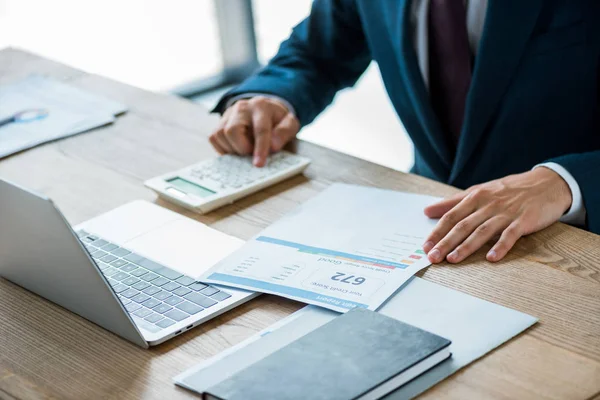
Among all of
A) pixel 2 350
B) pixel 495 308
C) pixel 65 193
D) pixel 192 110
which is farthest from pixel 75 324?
pixel 192 110

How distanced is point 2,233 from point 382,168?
656 millimetres

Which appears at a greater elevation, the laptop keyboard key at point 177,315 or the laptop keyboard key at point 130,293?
the laptop keyboard key at point 130,293

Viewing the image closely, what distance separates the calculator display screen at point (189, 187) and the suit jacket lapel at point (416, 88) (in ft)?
1.73

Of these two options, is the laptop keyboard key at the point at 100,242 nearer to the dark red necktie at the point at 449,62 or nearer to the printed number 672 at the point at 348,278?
the printed number 672 at the point at 348,278

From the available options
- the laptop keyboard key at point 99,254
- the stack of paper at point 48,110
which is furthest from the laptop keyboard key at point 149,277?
the stack of paper at point 48,110

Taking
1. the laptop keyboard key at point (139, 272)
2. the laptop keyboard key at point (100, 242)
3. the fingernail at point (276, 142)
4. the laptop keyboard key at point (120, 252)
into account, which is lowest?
the laptop keyboard key at point (139, 272)

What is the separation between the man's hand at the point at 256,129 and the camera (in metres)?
1.56

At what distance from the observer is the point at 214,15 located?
443cm

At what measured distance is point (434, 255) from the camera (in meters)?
1.18

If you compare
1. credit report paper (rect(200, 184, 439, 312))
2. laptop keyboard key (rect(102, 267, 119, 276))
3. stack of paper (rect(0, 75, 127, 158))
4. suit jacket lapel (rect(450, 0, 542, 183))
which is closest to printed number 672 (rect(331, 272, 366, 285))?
credit report paper (rect(200, 184, 439, 312))

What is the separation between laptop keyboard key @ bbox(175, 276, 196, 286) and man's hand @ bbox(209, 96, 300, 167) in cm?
39

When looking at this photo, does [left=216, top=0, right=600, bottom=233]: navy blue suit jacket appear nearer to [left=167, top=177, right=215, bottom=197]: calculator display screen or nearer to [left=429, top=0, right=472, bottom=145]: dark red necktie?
[left=429, top=0, right=472, bottom=145]: dark red necktie

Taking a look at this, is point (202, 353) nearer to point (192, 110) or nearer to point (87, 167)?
point (87, 167)

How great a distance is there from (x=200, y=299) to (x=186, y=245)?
0.17 meters
